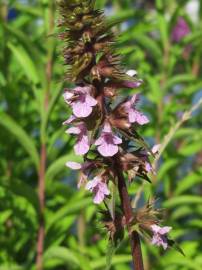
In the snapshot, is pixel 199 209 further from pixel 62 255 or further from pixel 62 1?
pixel 62 1

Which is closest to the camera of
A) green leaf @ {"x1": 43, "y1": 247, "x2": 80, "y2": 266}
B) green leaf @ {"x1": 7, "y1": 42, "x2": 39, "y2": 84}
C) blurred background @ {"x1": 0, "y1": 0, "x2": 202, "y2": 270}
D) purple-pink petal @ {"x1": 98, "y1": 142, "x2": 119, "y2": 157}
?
purple-pink petal @ {"x1": 98, "y1": 142, "x2": 119, "y2": 157}

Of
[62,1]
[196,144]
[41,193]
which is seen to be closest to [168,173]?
[196,144]

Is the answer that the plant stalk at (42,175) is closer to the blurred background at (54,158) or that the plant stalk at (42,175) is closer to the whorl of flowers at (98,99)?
the blurred background at (54,158)

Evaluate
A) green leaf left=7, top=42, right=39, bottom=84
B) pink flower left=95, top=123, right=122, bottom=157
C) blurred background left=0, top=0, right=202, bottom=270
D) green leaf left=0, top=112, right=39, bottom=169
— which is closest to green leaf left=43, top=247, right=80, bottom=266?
blurred background left=0, top=0, right=202, bottom=270

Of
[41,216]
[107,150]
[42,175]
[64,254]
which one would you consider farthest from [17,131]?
[107,150]

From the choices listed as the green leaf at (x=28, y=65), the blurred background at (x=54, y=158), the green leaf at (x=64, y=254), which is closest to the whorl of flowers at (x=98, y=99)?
the blurred background at (x=54, y=158)

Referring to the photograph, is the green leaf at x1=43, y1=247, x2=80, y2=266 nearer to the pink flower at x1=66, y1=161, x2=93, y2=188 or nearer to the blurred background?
the blurred background

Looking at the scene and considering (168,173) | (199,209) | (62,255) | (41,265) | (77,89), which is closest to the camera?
(77,89)
